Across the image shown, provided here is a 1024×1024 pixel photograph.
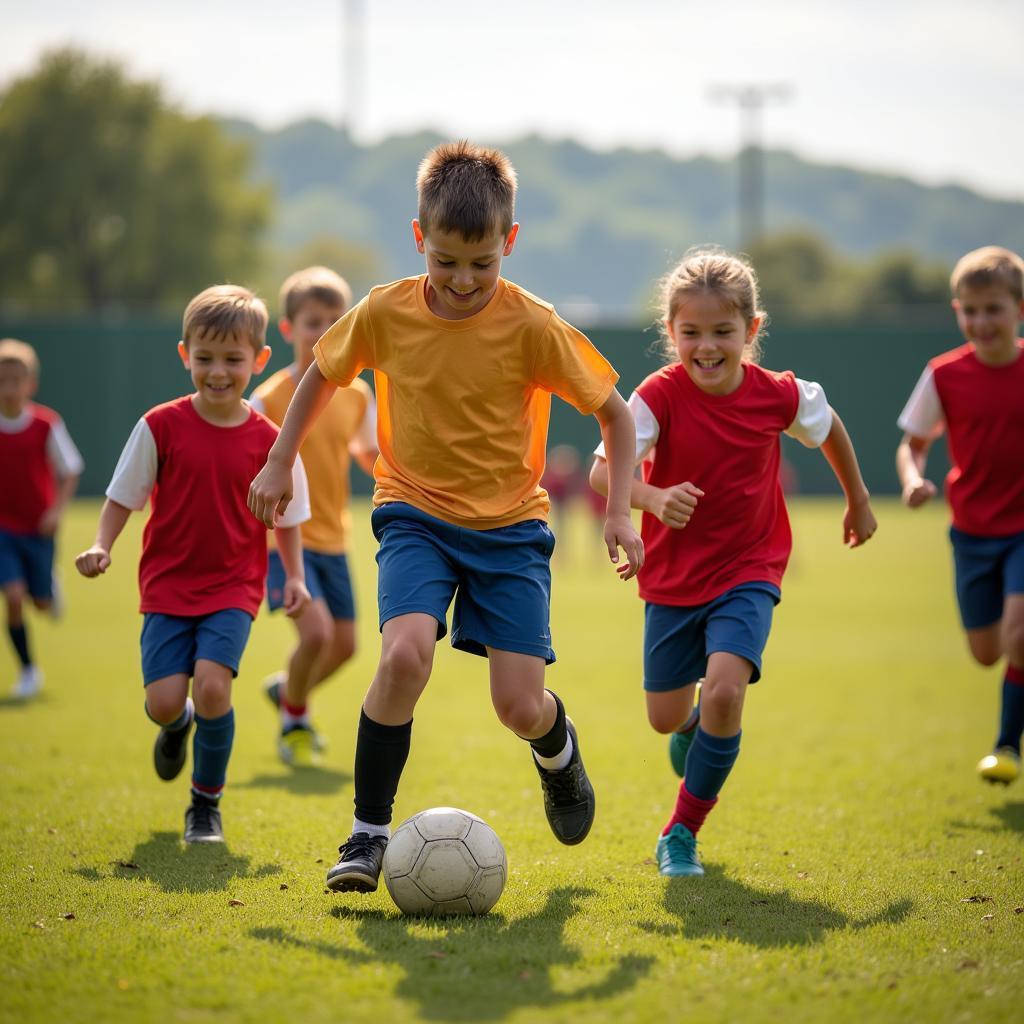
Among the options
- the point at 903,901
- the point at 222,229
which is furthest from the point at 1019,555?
the point at 222,229

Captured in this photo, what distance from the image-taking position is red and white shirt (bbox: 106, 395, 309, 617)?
5.13 metres

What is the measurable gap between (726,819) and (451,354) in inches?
92.8

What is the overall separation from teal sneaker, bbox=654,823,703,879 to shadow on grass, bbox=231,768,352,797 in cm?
184

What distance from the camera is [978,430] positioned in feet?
20.3

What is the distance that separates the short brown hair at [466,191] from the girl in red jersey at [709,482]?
92 centimetres

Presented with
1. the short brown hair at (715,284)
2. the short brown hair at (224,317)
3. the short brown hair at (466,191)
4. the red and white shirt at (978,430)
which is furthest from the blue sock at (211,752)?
the red and white shirt at (978,430)

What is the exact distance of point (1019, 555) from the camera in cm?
599

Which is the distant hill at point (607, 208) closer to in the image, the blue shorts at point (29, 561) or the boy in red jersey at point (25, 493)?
the boy in red jersey at point (25, 493)

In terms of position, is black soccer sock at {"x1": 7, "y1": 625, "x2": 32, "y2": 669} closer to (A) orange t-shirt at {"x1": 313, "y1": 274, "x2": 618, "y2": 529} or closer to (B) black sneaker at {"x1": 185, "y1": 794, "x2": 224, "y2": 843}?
(B) black sneaker at {"x1": 185, "y1": 794, "x2": 224, "y2": 843}

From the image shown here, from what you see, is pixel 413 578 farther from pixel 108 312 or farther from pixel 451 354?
pixel 108 312

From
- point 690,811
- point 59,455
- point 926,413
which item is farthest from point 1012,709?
point 59,455

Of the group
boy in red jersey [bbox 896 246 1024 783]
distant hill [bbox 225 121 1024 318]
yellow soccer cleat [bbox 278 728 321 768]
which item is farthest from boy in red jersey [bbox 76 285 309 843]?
distant hill [bbox 225 121 1024 318]

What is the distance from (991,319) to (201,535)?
3491mm

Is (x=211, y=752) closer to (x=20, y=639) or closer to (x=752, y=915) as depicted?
(x=752, y=915)
